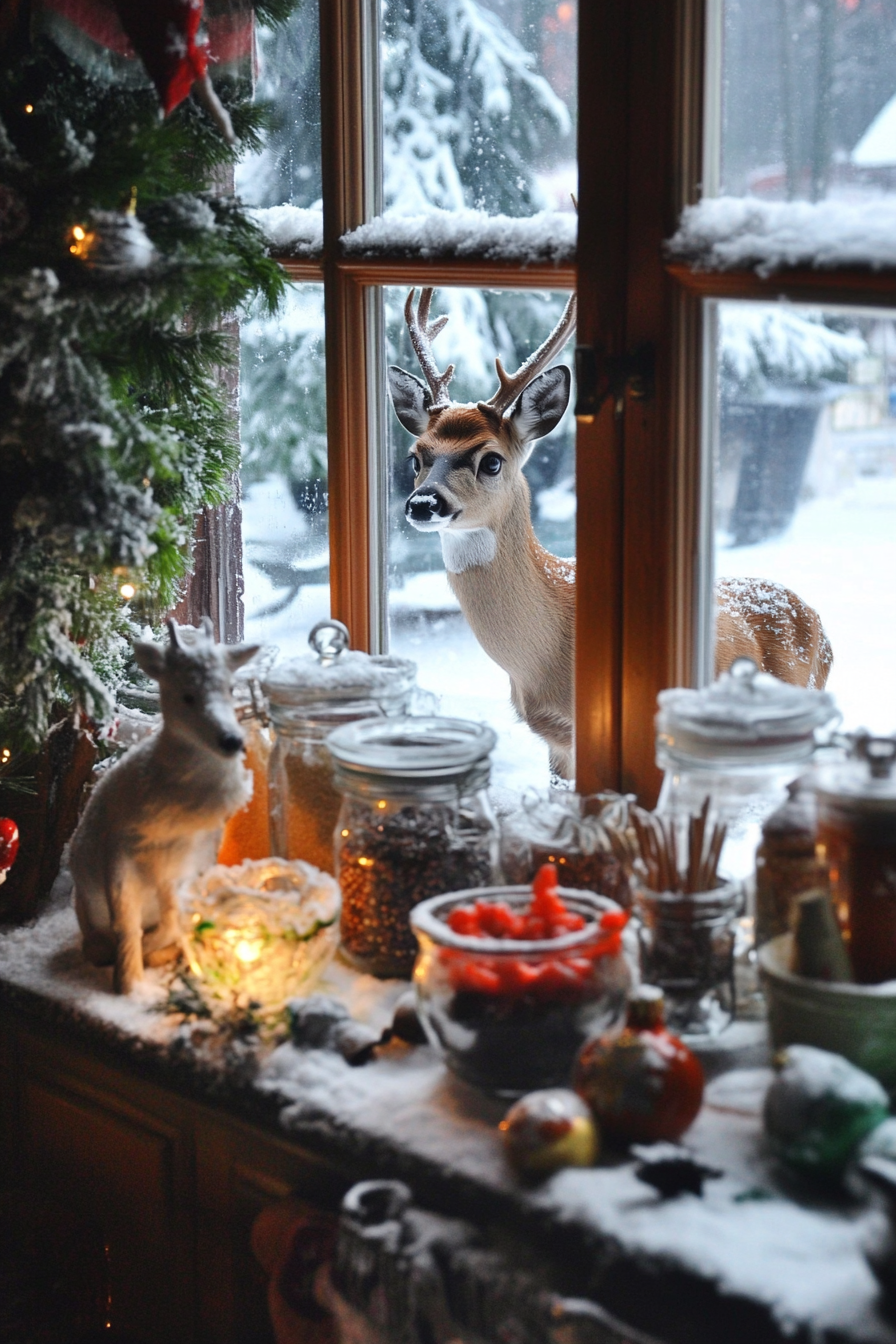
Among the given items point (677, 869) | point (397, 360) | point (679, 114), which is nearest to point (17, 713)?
point (397, 360)

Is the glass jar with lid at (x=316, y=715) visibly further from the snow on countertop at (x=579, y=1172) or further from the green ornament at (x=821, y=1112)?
the green ornament at (x=821, y=1112)

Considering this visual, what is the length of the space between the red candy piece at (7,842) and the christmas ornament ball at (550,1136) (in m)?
0.70

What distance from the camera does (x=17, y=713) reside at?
1.49 meters

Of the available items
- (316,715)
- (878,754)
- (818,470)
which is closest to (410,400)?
(316,715)

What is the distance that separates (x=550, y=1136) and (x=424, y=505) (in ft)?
2.67

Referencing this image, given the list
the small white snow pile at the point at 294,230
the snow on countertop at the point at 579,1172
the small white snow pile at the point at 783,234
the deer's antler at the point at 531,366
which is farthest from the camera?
the small white snow pile at the point at 294,230

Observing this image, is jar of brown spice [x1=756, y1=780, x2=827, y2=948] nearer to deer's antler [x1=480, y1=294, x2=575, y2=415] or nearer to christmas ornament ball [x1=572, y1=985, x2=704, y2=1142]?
christmas ornament ball [x1=572, y1=985, x2=704, y2=1142]

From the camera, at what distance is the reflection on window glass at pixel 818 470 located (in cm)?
126

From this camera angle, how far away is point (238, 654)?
1363mm

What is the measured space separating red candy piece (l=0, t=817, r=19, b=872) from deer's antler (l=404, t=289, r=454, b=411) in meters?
0.67

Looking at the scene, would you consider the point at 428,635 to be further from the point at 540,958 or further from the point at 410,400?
the point at 540,958

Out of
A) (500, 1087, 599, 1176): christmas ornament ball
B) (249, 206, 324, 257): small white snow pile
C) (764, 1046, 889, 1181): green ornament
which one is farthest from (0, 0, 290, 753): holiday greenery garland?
(764, 1046, 889, 1181): green ornament

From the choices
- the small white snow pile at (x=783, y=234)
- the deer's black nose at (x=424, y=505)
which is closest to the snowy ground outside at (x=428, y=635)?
the deer's black nose at (x=424, y=505)

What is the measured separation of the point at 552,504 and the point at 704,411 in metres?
0.35
